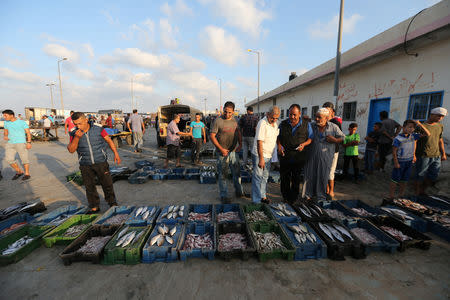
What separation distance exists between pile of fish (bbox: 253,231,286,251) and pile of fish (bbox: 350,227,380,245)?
120 cm

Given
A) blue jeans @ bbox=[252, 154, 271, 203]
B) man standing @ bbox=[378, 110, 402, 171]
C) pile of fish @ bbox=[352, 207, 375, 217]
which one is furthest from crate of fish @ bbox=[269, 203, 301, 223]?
man standing @ bbox=[378, 110, 402, 171]

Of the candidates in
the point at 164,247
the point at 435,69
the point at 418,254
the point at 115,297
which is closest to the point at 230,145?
the point at 164,247

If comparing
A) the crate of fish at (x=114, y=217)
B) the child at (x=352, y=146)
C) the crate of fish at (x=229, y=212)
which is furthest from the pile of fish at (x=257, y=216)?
the child at (x=352, y=146)

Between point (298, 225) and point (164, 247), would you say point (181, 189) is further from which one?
point (298, 225)

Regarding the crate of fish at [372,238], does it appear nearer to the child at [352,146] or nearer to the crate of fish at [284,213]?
the crate of fish at [284,213]

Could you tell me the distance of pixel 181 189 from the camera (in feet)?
A: 18.2

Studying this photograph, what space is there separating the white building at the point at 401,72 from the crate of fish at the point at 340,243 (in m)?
6.60

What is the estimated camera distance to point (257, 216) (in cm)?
358

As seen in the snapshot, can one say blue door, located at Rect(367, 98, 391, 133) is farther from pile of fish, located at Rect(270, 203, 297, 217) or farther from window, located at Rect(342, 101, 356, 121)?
pile of fish, located at Rect(270, 203, 297, 217)

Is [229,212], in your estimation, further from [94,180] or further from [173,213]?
[94,180]

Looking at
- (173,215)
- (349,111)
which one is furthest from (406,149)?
(349,111)

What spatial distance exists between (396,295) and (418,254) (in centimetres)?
111

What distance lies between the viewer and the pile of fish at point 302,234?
9.30 feet

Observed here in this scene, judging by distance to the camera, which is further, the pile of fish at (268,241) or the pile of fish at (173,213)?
the pile of fish at (173,213)
